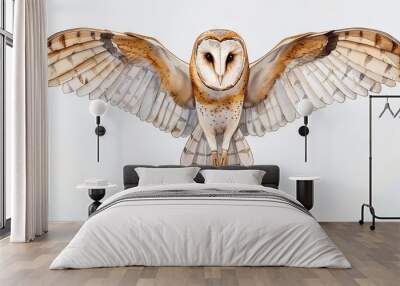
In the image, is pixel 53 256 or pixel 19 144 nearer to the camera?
pixel 53 256

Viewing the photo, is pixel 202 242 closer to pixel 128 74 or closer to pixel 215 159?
pixel 215 159

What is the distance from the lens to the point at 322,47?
6.79 meters

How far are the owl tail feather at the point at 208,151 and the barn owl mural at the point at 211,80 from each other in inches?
0.5

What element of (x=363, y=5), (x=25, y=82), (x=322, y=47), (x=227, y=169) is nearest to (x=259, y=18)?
(x=322, y=47)

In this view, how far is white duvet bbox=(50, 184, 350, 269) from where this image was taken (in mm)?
4234

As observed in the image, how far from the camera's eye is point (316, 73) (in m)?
6.80

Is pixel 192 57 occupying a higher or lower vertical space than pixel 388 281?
higher

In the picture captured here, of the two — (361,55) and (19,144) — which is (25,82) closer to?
(19,144)

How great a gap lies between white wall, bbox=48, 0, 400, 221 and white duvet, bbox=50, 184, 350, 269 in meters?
2.53

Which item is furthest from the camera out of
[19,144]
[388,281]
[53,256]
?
[19,144]

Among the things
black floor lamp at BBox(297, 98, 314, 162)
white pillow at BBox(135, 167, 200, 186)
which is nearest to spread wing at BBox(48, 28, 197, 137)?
white pillow at BBox(135, 167, 200, 186)

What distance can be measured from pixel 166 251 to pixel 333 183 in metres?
3.22

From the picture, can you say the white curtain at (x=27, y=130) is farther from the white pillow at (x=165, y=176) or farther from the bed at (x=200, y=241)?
the bed at (x=200, y=241)

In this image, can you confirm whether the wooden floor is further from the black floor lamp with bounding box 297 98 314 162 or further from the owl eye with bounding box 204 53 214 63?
the owl eye with bounding box 204 53 214 63
